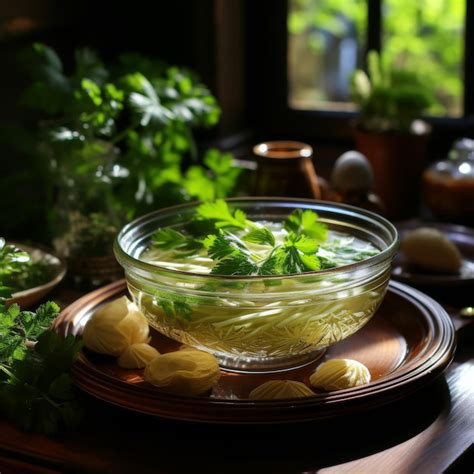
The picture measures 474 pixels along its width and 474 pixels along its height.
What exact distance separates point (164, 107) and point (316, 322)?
0.61 m

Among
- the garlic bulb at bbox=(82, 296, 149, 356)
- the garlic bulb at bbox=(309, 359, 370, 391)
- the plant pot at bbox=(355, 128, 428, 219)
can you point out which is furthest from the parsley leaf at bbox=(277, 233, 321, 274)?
the plant pot at bbox=(355, 128, 428, 219)

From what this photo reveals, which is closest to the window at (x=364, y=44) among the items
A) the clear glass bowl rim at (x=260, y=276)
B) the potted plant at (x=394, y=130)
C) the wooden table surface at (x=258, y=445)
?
the potted plant at (x=394, y=130)

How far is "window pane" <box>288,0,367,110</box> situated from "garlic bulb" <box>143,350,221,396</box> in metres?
1.20

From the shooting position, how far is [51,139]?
1.36 m

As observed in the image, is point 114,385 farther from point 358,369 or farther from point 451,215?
point 451,215

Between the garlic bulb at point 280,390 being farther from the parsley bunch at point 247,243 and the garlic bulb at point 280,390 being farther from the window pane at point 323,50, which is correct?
the window pane at point 323,50

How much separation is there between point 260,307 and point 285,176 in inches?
22.3

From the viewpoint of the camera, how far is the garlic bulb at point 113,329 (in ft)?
3.47

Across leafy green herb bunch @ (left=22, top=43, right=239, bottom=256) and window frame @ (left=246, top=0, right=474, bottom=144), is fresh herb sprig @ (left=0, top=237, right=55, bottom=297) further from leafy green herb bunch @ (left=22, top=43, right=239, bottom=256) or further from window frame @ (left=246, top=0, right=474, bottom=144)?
window frame @ (left=246, top=0, right=474, bottom=144)

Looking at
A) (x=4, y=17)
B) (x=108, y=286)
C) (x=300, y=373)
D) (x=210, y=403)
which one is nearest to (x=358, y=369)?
(x=300, y=373)

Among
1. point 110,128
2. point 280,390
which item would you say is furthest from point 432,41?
point 280,390

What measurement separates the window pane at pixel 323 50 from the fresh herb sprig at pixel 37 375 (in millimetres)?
1250

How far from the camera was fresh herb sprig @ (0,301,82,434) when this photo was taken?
36.4 inches

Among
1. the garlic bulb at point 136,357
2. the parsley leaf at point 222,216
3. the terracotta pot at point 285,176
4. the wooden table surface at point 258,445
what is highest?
the parsley leaf at point 222,216
